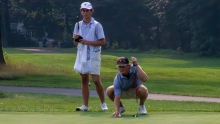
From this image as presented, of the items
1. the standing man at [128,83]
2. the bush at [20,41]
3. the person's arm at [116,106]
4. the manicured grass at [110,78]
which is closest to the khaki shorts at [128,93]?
the standing man at [128,83]

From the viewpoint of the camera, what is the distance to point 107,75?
90.3ft

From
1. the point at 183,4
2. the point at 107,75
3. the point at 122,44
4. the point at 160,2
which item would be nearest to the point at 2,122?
the point at 107,75

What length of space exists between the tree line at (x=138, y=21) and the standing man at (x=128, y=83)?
48.0m

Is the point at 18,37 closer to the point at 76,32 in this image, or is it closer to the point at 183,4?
the point at 183,4

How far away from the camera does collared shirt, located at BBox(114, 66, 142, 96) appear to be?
9.56 m

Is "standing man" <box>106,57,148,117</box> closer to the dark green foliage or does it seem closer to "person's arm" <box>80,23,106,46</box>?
"person's arm" <box>80,23,106,46</box>

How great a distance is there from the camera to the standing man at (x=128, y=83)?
941 cm

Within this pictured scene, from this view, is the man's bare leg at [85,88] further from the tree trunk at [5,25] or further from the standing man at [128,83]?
the tree trunk at [5,25]

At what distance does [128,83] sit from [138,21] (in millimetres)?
63029

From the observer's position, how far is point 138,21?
72438mm

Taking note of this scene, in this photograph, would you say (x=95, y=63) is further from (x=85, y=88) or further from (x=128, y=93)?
(x=128, y=93)

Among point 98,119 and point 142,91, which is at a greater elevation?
point 142,91

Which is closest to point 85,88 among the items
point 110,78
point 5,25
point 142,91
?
point 142,91

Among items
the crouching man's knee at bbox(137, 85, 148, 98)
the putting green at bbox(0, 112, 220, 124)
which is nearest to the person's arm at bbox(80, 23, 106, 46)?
the crouching man's knee at bbox(137, 85, 148, 98)
